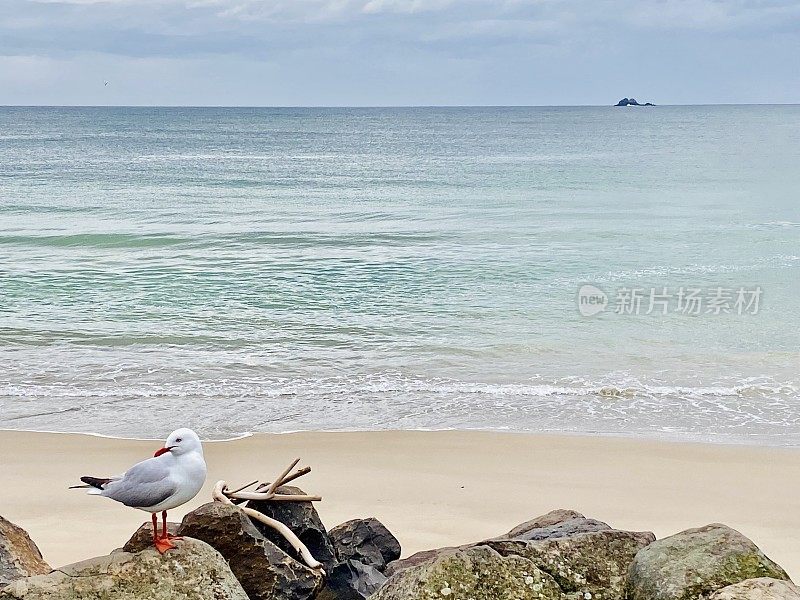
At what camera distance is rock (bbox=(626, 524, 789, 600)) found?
154 inches

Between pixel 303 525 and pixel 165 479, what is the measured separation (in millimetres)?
1360

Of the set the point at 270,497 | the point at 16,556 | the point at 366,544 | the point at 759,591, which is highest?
the point at 759,591

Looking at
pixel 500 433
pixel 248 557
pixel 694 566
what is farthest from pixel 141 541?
pixel 500 433

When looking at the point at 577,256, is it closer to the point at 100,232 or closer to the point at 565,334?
the point at 565,334

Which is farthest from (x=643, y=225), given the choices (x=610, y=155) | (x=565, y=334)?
(x=610, y=155)

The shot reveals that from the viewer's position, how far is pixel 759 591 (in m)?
3.65

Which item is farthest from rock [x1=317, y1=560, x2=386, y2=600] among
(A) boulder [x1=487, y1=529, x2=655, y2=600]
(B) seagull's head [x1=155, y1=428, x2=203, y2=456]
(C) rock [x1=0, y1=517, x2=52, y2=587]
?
(C) rock [x1=0, y1=517, x2=52, y2=587]

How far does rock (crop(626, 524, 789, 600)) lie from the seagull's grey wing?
2.00 meters

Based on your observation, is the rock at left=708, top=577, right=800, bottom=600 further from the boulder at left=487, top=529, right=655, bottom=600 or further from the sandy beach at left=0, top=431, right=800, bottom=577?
the sandy beach at left=0, top=431, right=800, bottom=577

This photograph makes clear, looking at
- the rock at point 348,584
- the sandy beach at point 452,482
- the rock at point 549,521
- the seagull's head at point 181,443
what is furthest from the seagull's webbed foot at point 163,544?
the sandy beach at point 452,482

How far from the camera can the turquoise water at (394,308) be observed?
34.1 ft

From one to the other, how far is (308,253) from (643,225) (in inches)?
415

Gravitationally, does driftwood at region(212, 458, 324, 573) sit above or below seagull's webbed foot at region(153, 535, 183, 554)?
below

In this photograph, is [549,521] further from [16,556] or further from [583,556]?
[16,556]
